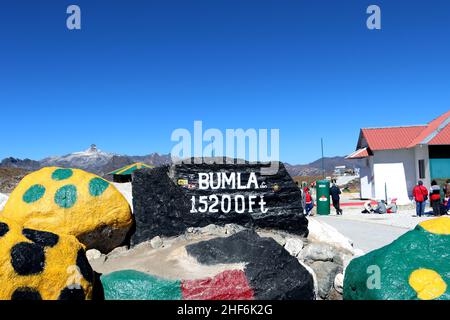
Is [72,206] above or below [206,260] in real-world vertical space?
above

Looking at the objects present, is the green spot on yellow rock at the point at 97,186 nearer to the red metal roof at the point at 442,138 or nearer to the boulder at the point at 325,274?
the boulder at the point at 325,274

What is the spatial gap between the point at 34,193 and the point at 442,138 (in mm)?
18564

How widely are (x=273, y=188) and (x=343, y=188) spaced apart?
30.7 meters

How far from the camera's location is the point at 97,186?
5625mm

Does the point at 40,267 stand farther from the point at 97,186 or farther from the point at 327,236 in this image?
the point at 327,236

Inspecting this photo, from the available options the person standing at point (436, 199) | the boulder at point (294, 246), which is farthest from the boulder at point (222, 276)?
the person standing at point (436, 199)

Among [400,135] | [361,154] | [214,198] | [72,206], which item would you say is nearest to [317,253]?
[214,198]

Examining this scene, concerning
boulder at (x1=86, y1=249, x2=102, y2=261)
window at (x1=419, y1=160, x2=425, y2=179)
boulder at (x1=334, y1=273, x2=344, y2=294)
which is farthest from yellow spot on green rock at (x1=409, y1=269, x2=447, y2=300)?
window at (x1=419, y1=160, x2=425, y2=179)

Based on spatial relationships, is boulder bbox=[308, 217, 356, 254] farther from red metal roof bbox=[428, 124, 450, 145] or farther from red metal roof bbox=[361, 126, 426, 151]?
red metal roof bbox=[361, 126, 426, 151]

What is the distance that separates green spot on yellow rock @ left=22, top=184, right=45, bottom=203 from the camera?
5.33m

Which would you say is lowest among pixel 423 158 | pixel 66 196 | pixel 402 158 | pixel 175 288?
pixel 175 288

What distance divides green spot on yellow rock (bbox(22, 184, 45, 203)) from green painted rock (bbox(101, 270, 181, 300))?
1.68 m

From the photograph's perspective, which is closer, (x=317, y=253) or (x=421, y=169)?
(x=317, y=253)
